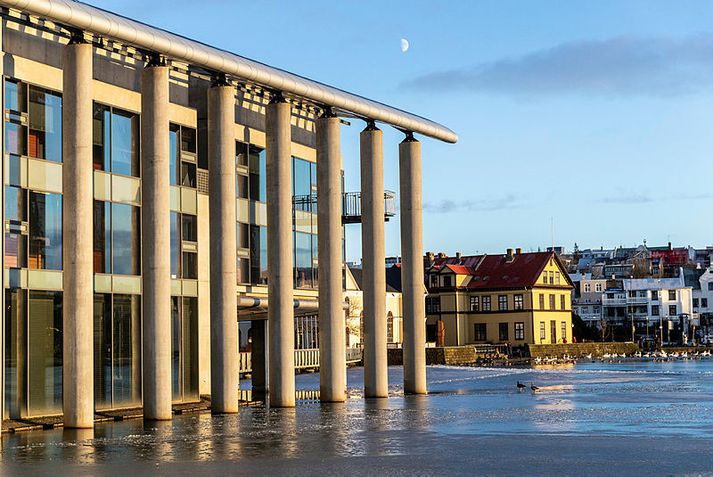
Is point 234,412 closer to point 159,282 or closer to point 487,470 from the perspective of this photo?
point 159,282

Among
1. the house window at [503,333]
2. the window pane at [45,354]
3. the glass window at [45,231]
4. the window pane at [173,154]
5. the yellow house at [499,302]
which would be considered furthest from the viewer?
the house window at [503,333]

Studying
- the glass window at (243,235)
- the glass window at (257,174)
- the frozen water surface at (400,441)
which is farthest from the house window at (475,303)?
the frozen water surface at (400,441)

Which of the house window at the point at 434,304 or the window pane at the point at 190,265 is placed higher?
the house window at the point at 434,304

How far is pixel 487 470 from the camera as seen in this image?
21031 millimetres

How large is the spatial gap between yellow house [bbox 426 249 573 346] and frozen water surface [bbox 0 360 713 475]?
95235 mm

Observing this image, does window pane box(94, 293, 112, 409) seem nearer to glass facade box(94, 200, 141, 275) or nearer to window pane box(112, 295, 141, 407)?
window pane box(112, 295, 141, 407)

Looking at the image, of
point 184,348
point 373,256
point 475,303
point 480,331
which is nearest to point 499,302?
point 475,303

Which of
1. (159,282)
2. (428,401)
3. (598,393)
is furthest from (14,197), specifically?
(598,393)

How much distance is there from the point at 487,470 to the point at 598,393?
27.3 metres

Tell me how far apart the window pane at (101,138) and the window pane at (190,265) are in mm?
4705

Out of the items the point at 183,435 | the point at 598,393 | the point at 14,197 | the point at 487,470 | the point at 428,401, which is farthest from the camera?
the point at 598,393

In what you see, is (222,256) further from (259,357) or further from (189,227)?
A: (259,357)

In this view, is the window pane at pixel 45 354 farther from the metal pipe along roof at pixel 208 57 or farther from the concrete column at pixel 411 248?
the concrete column at pixel 411 248

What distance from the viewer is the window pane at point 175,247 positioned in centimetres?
3866
